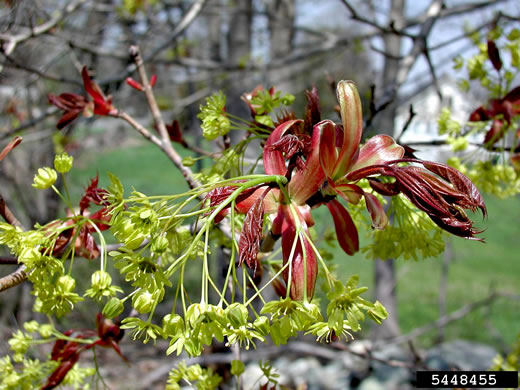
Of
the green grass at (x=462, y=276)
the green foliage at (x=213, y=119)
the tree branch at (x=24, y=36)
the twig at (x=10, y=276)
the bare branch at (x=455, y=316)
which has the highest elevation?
the tree branch at (x=24, y=36)

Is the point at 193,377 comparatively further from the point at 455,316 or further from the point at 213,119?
the point at 455,316

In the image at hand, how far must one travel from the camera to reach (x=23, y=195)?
3035 millimetres

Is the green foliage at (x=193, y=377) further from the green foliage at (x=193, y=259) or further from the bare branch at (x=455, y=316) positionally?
the bare branch at (x=455, y=316)

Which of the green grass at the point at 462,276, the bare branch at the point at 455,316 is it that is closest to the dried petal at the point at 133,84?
the bare branch at the point at 455,316

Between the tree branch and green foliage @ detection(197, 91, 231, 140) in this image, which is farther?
the tree branch

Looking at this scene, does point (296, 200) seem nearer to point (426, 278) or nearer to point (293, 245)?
point (293, 245)

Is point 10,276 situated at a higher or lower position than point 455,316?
higher

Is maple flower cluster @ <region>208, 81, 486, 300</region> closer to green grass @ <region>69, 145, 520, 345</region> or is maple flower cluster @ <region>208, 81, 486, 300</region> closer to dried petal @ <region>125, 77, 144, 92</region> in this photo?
dried petal @ <region>125, 77, 144, 92</region>

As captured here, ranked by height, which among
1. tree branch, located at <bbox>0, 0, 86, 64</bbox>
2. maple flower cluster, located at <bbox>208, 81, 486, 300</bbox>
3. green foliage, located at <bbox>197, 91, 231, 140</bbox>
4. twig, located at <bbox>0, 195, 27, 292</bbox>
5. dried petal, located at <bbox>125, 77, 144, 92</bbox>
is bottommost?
twig, located at <bbox>0, 195, 27, 292</bbox>

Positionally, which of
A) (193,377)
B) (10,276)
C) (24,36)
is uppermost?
(24,36)

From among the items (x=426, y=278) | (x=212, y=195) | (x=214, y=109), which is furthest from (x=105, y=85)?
(x=426, y=278)

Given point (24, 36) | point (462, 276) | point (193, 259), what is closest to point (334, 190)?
point (193, 259)

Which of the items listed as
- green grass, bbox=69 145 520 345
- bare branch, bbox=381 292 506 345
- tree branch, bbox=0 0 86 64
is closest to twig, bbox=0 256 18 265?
tree branch, bbox=0 0 86 64

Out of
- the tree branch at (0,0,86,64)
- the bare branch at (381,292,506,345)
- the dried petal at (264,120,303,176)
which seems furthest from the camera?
the bare branch at (381,292,506,345)
